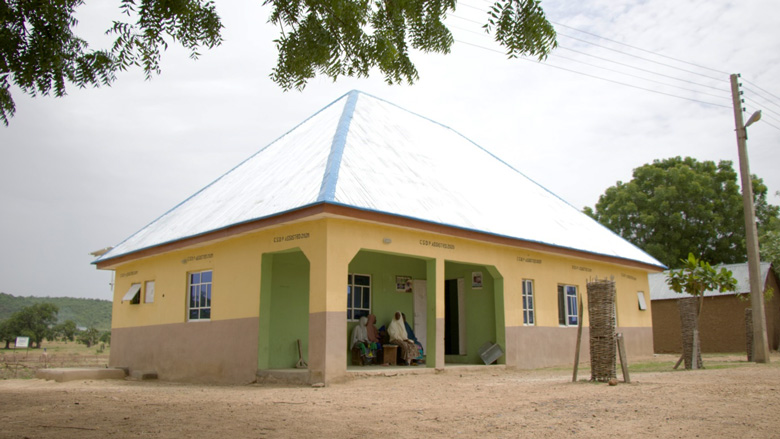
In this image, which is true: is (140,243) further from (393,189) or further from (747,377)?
(747,377)

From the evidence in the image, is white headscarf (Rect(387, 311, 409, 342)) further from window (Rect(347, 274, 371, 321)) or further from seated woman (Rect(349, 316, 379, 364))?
window (Rect(347, 274, 371, 321))

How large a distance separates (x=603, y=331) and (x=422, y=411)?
4.35 m

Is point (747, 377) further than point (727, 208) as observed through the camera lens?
No

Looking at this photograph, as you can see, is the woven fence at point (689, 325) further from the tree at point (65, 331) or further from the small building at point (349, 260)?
the tree at point (65, 331)

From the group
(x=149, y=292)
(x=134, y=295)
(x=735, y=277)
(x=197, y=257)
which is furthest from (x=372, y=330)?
(x=735, y=277)

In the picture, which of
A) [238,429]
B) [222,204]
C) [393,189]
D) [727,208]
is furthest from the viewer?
[727,208]

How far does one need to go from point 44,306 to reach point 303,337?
135ft

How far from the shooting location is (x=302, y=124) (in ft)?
59.9

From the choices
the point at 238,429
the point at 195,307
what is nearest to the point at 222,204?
the point at 195,307

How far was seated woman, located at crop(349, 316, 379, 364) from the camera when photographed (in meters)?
14.4

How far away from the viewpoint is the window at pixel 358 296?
15.0 metres

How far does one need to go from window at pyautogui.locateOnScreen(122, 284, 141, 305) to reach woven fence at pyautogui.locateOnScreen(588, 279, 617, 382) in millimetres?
12015

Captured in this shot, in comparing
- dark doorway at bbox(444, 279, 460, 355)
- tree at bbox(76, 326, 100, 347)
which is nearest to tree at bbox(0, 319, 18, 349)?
tree at bbox(76, 326, 100, 347)

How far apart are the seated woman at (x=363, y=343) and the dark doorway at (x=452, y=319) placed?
3196 mm
